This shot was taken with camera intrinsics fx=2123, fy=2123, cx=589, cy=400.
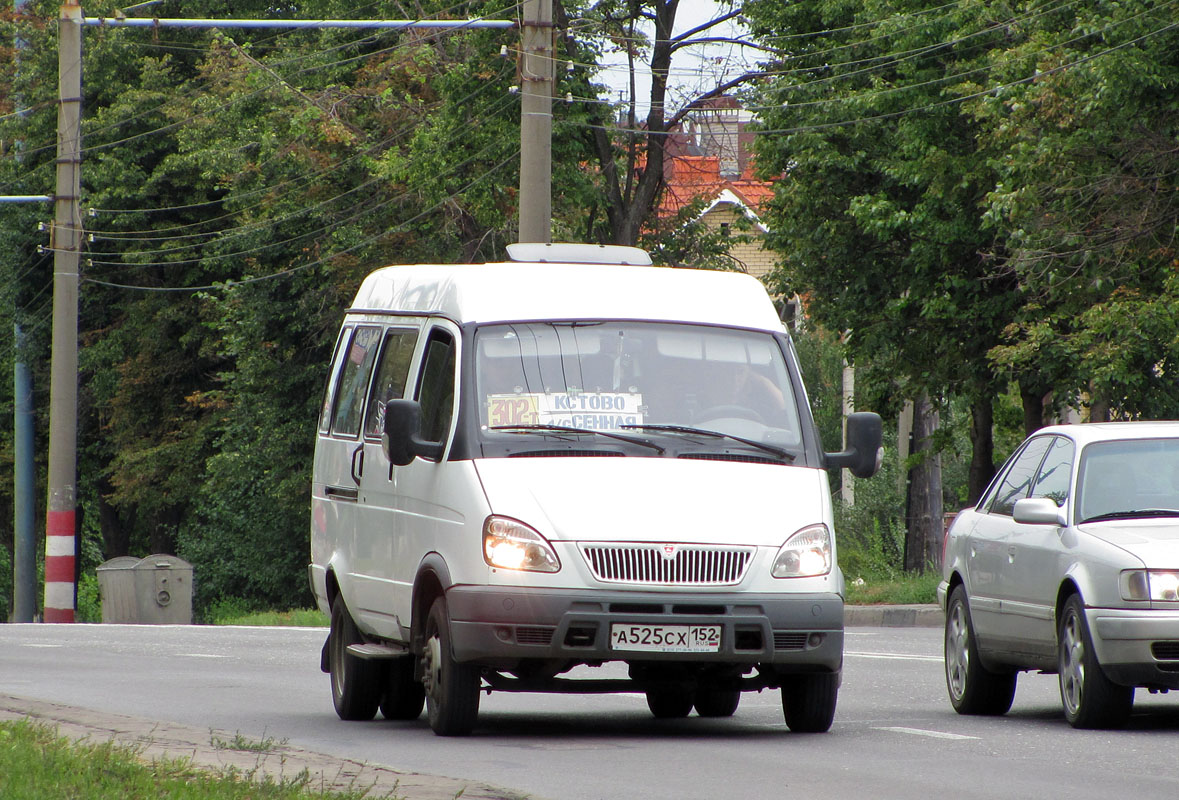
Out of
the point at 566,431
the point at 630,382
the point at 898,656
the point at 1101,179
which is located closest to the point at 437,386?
the point at 566,431

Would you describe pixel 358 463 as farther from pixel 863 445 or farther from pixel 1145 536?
pixel 1145 536

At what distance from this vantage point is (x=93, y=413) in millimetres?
47438

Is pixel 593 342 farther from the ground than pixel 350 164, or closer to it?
closer to it

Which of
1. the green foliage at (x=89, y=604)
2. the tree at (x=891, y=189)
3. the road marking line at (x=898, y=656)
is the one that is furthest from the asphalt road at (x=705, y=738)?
the green foliage at (x=89, y=604)

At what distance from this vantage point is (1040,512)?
10.8 m

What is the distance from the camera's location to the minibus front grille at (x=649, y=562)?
9469 millimetres

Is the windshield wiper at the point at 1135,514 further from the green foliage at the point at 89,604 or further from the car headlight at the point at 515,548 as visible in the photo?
the green foliage at the point at 89,604

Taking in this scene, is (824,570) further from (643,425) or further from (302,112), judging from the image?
(302,112)

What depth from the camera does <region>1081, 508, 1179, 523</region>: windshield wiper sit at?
10.7 meters

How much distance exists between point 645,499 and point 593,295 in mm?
1427

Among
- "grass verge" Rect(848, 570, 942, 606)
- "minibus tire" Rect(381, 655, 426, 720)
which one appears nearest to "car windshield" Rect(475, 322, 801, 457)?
"minibus tire" Rect(381, 655, 426, 720)

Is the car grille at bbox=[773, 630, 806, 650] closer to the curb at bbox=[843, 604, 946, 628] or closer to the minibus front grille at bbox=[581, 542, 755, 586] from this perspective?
the minibus front grille at bbox=[581, 542, 755, 586]

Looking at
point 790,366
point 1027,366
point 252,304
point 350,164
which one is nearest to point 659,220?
point 350,164

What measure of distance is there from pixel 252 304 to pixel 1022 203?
69.4 feet
